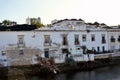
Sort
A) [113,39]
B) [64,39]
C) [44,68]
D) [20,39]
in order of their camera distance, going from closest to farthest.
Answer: [44,68]
[20,39]
[64,39]
[113,39]

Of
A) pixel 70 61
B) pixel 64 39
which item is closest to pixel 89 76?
pixel 70 61

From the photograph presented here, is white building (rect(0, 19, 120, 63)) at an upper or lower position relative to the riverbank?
upper

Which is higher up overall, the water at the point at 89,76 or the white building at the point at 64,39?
the white building at the point at 64,39

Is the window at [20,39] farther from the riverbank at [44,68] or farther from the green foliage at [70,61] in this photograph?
the green foliage at [70,61]

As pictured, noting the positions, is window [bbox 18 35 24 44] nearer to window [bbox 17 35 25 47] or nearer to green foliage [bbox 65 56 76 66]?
window [bbox 17 35 25 47]

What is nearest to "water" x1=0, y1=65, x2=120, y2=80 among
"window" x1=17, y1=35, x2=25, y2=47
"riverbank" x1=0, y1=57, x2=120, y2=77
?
"riverbank" x1=0, y1=57, x2=120, y2=77

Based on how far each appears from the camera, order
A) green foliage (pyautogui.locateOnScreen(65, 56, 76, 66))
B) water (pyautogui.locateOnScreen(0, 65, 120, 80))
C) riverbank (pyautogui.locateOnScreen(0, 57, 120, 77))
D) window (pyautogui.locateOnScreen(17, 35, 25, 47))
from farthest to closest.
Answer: green foliage (pyautogui.locateOnScreen(65, 56, 76, 66)), window (pyautogui.locateOnScreen(17, 35, 25, 47)), riverbank (pyautogui.locateOnScreen(0, 57, 120, 77)), water (pyautogui.locateOnScreen(0, 65, 120, 80))

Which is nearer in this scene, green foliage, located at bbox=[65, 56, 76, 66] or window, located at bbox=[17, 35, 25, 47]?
window, located at bbox=[17, 35, 25, 47]

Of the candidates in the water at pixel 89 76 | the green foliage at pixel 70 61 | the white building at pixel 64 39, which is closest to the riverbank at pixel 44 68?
the green foliage at pixel 70 61

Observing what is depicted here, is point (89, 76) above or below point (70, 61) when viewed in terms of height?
below

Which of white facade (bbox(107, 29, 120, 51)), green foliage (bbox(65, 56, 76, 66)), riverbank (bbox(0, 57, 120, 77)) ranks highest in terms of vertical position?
white facade (bbox(107, 29, 120, 51))

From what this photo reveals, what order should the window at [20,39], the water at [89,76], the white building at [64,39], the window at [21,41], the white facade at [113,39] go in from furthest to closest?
the white facade at [113,39] < the white building at [64,39] < the window at [20,39] < the window at [21,41] < the water at [89,76]

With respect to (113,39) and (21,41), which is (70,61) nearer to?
(21,41)

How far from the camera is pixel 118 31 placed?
216 feet
